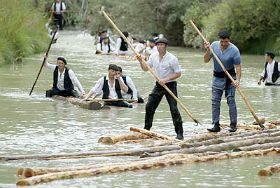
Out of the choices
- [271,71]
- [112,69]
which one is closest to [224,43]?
[112,69]

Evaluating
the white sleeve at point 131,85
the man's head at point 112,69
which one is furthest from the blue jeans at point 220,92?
the white sleeve at point 131,85

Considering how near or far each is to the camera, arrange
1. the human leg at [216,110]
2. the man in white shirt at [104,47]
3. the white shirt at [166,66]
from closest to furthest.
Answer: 1. the white shirt at [166,66]
2. the human leg at [216,110]
3. the man in white shirt at [104,47]

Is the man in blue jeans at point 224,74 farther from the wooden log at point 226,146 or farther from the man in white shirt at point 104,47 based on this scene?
the man in white shirt at point 104,47

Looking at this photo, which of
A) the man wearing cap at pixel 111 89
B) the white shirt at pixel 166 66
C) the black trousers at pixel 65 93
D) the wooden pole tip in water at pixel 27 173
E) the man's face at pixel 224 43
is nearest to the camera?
the wooden pole tip in water at pixel 27 173

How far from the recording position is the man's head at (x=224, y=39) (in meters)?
16.1

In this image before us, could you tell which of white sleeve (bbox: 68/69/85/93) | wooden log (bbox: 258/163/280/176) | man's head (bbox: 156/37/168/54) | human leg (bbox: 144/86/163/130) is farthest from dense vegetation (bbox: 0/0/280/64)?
wooden log (bbox: 258/163/280/176)

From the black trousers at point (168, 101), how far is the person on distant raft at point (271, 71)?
35.6 ft

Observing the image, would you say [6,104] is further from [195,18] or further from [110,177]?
[195,18]

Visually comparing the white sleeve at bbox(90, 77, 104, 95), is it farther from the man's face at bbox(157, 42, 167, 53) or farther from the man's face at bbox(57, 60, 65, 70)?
the man's face at bbox(157, 42, 167, 53)

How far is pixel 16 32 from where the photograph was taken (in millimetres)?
34406

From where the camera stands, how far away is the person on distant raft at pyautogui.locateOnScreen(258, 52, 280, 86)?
2650cm

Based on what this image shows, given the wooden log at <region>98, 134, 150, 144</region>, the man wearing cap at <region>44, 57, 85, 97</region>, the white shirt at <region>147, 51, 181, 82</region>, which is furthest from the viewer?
the man wearing cap at <region>44, 57, 85, 97</region>

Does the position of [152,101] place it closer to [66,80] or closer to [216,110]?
[216,110]

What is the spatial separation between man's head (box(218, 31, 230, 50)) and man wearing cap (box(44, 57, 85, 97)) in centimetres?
574
